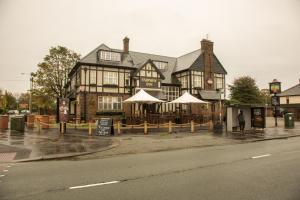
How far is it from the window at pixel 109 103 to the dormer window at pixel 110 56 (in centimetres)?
498

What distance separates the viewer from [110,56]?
1233 inches

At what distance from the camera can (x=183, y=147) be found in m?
13.2

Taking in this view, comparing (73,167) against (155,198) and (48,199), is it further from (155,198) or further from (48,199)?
(155,198)

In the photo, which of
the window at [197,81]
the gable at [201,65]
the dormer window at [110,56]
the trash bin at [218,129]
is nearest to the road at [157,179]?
the trash bin at [218,129]

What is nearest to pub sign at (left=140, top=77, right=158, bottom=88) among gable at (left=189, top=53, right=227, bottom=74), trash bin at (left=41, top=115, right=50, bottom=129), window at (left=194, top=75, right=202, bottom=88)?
gable at (left=189, top=53, right=227, bottom=74)

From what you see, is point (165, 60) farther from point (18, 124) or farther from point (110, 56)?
point (18, 124)

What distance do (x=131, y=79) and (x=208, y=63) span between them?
13.0 meters

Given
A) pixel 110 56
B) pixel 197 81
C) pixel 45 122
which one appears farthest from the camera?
pixel 197 81

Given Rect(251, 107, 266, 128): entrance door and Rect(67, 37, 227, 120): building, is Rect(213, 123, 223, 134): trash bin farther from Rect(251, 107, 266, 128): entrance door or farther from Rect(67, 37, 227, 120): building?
Rect(67, 37, 227, 120): building

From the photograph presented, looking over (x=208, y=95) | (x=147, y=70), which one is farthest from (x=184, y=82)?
(x=147, y=70)

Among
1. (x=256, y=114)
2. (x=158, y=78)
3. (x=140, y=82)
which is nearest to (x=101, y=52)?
(x=140, y=82)

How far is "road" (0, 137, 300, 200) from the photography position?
5.39m

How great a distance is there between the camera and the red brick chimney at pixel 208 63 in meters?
37.3

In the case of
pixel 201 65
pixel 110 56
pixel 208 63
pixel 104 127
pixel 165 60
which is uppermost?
pixel 165 60
